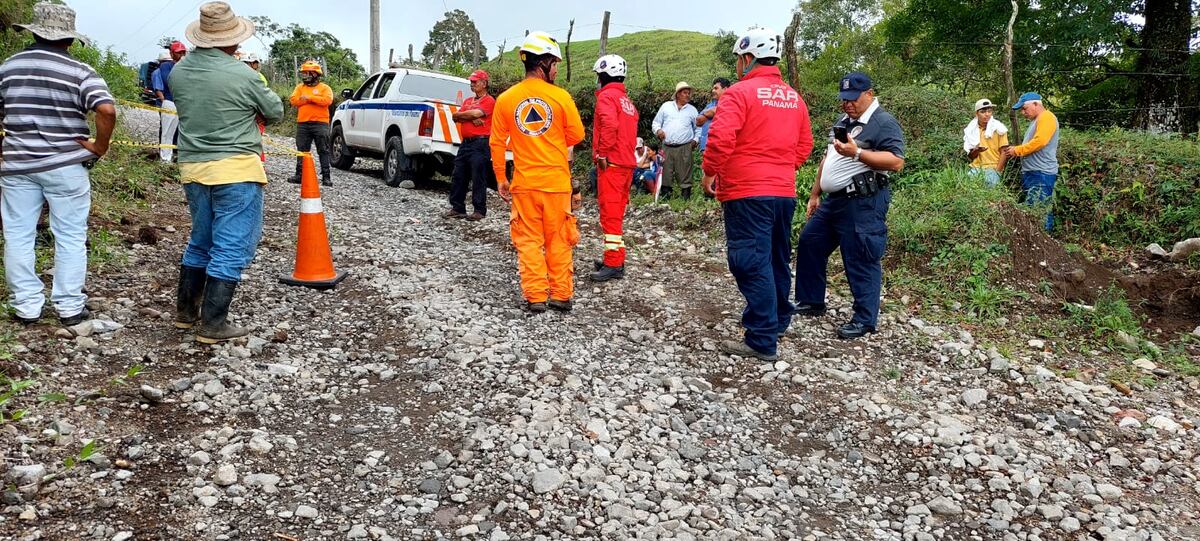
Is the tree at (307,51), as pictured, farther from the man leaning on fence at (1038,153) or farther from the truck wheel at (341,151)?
the man leaning on fence at (1038,153)

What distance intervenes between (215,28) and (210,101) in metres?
0.40

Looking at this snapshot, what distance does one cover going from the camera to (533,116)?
5.32 m

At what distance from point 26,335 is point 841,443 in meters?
4.31

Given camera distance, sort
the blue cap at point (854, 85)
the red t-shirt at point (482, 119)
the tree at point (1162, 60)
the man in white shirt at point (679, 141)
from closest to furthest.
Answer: the blue cap at point (854, 85), the red t-shirt at point (482, 119), the man in white shirt at point (679, 141), the tree at point (1162, 60)

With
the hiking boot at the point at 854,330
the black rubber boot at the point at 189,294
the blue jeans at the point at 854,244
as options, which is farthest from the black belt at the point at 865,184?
the black rubber boot at the point at 189,294

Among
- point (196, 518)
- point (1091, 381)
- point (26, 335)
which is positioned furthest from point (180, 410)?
point (1091, 381)

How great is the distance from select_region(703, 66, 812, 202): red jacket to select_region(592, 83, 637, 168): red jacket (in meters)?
1.65

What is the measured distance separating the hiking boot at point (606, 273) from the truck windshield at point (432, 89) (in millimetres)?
5277

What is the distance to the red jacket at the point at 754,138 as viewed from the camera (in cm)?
462

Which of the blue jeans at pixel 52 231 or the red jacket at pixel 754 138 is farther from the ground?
the red jacket at pixel 754 138

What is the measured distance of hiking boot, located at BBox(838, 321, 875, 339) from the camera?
538 cm

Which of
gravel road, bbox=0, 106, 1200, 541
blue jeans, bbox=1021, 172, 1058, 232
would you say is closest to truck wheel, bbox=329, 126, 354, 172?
gravel road, bbox=0, 106, 1200, 541

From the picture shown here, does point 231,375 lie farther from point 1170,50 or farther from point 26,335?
point 1170,50

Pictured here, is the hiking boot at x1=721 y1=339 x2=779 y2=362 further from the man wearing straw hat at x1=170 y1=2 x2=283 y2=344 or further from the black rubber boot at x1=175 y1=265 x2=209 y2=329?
the black rubber boot at x1=175 y1=265 x2=209 y2=329
